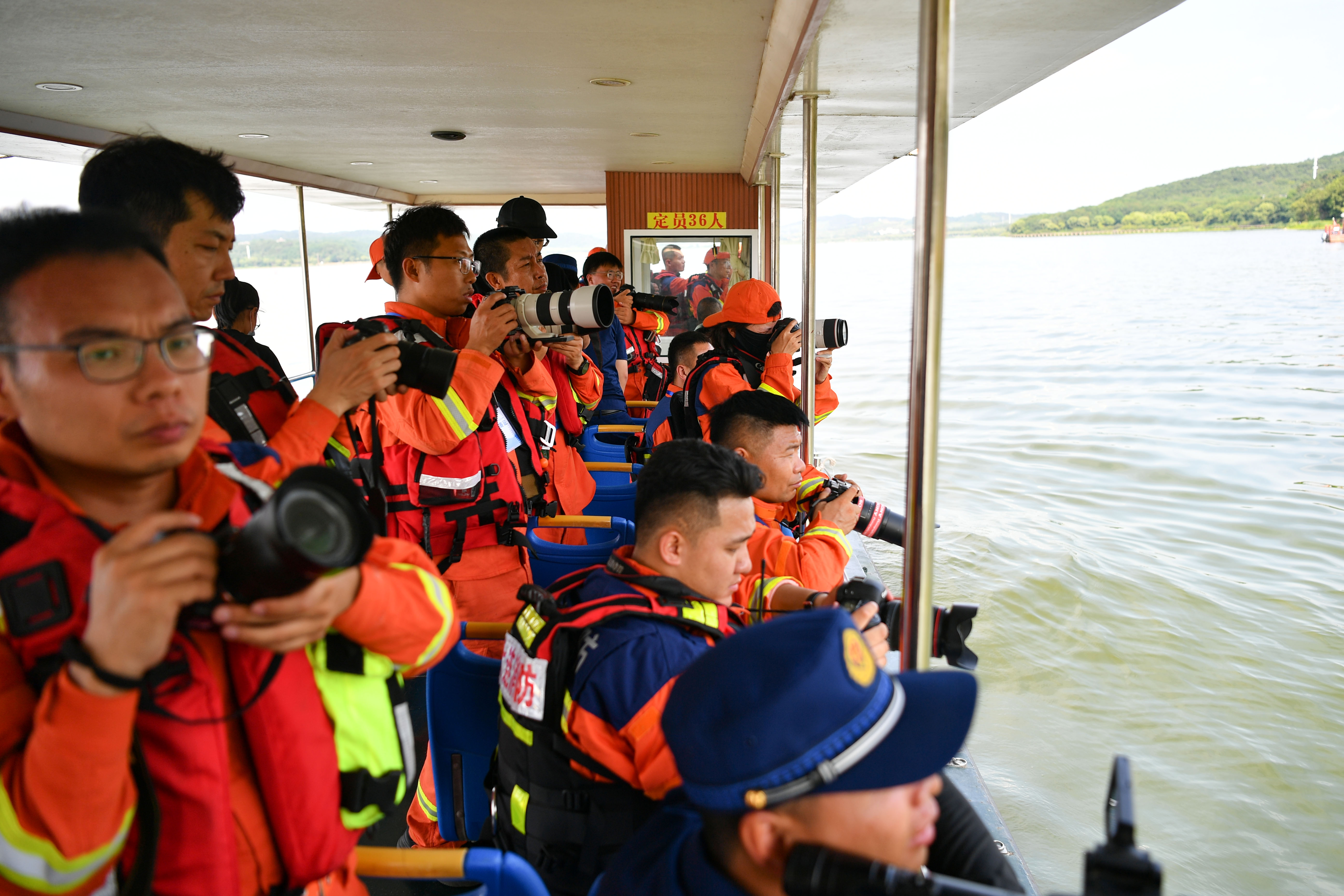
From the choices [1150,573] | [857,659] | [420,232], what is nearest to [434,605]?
[857,659]

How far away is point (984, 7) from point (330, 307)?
61.6 ft

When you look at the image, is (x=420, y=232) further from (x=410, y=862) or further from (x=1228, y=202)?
(x=1228, y=202)

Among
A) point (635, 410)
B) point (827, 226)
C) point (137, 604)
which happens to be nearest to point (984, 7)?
point (137, 604)

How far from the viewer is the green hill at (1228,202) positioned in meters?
8.09

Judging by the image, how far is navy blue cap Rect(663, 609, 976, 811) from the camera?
77 centimetres

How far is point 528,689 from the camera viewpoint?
132 cm

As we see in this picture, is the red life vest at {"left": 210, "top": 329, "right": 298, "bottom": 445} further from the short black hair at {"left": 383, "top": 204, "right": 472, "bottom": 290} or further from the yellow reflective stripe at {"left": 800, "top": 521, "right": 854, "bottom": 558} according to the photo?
the yellow reflective stripe at {"left": 800, "top": 521, "right": 854, "bottom": 558}

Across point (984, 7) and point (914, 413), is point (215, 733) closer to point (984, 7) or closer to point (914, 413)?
point (914, 413)

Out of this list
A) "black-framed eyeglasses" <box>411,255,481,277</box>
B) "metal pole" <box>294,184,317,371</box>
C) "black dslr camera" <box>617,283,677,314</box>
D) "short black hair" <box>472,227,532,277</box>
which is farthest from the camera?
"metal pole" <box>294,184,317,371</box>

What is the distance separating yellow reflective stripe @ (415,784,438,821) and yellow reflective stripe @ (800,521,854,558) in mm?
1143

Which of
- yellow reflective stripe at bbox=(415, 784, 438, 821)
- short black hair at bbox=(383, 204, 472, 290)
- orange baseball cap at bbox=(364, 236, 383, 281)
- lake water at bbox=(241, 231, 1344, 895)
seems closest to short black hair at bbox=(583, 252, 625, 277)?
lake water at bbox=(241, 231, 1344, 895)

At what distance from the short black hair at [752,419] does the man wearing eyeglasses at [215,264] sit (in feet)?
3.89

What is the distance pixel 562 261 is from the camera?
4586mm

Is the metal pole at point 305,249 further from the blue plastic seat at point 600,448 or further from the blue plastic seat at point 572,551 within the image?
the blue plastic seat at point 572,551
